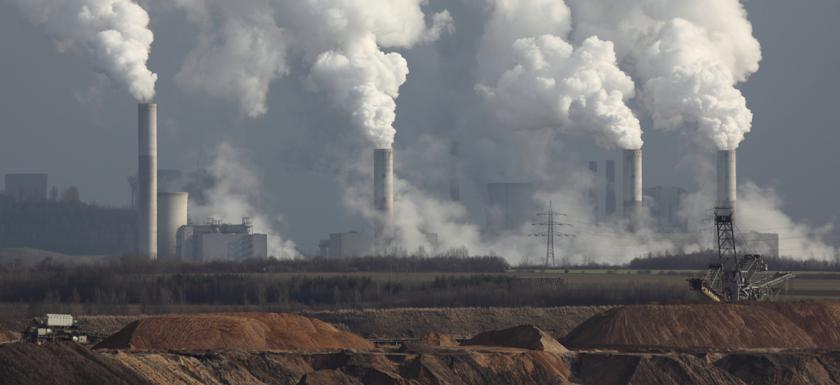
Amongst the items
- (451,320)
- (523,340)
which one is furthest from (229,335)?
(451,320)

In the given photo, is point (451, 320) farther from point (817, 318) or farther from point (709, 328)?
point (817, 318)

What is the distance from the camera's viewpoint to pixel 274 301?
6166 inches

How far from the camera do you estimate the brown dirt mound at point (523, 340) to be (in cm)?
9731

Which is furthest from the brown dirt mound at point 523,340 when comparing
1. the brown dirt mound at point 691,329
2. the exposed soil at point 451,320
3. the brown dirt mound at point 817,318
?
the exposed soil at point 451,320

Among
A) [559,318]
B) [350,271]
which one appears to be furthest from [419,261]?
[559,318]

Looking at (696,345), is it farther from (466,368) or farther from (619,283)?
(619,283)

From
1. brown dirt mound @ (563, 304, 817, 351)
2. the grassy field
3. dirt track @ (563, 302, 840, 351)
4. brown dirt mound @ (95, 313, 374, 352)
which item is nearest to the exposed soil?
brown dirt mound @ (563, 304, 817, 351)

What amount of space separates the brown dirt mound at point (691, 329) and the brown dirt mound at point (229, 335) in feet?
44.9

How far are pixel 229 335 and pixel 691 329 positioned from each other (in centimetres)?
2792

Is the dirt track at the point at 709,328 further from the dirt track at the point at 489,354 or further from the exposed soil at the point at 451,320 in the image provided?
the exposed soil at the point at 451,320

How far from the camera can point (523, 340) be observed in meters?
100

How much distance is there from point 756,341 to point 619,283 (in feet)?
168

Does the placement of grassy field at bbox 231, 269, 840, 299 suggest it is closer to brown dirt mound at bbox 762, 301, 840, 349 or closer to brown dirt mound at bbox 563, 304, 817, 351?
A: brown dirt mound at bbox 762, 301, 840, 349

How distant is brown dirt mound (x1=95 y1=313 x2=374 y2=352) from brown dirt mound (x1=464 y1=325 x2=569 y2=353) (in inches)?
274
